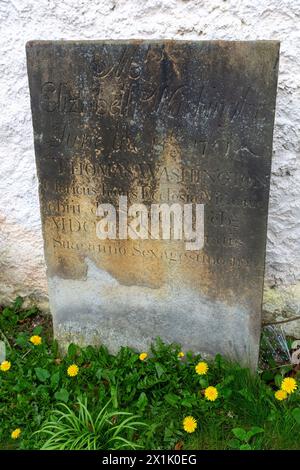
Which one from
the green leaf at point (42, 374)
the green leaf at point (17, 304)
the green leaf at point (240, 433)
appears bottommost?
the green leaf at point (240, 433)

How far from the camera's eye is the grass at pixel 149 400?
7.48 feet

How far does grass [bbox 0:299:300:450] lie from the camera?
7.48 ft

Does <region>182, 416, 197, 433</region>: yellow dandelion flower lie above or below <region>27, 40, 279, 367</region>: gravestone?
below

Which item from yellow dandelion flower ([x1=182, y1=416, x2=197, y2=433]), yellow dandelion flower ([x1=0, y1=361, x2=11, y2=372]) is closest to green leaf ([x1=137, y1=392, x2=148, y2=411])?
yellow dandelion flower ([x1=182, y1=416, x2=197, y2=433])

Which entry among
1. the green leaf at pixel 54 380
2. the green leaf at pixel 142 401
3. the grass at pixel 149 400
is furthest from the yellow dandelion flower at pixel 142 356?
the green leaf at pixel 54 380

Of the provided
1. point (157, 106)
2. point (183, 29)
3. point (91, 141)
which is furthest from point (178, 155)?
point (183, 29)

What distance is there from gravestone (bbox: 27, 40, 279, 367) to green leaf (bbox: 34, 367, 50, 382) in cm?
30

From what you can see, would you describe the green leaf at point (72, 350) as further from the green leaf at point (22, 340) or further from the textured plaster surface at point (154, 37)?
the textured plaster surface at point (154, 37)

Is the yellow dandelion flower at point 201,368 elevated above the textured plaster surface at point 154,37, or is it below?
below

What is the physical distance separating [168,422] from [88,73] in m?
1.69

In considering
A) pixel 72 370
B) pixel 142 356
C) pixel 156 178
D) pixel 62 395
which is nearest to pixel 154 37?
pixel 156 178

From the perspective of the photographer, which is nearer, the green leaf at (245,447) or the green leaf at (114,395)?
the green leaf at (245,447)

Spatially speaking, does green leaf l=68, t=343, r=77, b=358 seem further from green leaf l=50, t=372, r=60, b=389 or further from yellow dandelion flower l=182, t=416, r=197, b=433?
yellow dandelion flower l=182, t=416, r=197, b=433

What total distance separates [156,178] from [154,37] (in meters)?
0.77
